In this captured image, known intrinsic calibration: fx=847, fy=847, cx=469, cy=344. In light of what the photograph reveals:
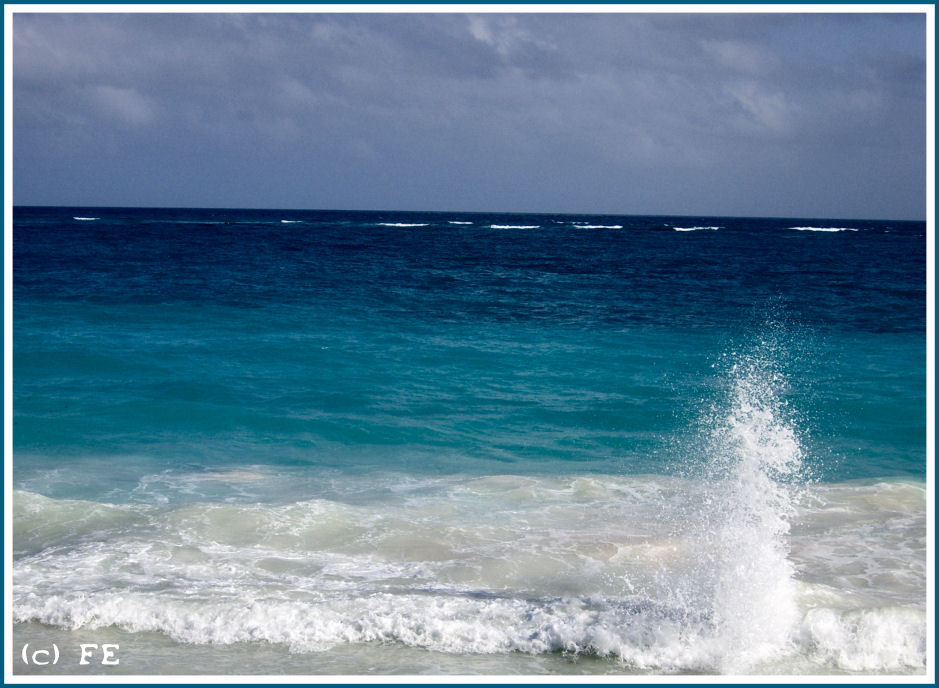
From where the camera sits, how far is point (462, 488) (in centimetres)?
1006

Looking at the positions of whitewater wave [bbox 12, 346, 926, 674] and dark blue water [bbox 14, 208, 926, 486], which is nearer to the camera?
whitewater wave [bbox 12, 346, 926, 674]

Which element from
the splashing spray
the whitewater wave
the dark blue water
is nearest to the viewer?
the splashing spray

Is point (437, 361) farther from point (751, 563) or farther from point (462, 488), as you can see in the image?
point (751, 563)

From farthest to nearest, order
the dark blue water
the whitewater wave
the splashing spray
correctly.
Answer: the dark blue water, the whitewater wave, the splashing spray

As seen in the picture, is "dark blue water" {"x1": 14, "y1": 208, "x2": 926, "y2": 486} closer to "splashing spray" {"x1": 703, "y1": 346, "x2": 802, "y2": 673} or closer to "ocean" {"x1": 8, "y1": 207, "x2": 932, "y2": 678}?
"ocean" {"x1": 8, "y1": 207, "x2": 932, "y2": 678}

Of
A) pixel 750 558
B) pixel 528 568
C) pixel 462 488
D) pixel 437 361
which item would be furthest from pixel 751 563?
pixel 437 361

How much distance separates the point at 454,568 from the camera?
24.9 ft

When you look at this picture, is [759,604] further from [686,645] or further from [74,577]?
[74,577]

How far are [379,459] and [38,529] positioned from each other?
4.26 meters

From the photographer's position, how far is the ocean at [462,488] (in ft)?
20.5

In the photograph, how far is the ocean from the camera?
6.23m

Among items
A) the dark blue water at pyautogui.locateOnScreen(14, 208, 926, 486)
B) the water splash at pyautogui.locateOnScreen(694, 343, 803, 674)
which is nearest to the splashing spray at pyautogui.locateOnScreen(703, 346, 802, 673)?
the water splash at pyautogui.locateOnScreen(694, 343, 803, 674)

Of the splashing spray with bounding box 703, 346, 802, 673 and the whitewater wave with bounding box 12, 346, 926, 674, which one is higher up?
the splashing spray with bounding box 703, 346, 802, 673

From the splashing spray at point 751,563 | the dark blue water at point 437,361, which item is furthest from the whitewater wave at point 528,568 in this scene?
the dark blue water at point 437,361
